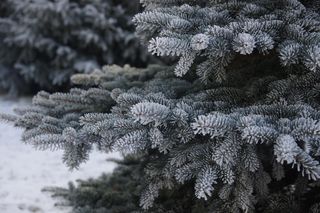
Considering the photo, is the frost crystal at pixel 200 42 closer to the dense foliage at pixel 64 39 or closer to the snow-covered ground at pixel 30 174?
the snow-covered ground at pixel 30 174

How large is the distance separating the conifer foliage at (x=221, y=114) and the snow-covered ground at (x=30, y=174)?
0.98m

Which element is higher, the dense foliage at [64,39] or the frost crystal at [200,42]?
the dense foliage at [64,39]

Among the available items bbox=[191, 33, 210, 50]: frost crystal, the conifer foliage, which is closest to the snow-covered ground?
the conifer foliage

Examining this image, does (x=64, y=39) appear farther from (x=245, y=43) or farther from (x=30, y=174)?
(x=245, y=43)

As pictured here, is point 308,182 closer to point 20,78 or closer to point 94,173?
point 94,173

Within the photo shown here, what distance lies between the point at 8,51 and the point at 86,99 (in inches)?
161

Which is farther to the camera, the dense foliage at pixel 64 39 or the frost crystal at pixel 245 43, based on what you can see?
the dense foliage at pixel 64 39

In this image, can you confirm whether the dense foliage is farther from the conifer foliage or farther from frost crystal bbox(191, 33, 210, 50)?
frost crystal bbox(191, 33, 210, 50)

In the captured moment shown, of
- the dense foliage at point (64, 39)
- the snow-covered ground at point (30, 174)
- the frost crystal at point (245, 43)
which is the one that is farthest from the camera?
the dense foliage at point (64, 39)

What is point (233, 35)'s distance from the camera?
4.73ft

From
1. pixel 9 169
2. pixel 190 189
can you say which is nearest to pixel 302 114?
pixel 190 189

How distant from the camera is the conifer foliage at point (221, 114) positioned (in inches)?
53.3

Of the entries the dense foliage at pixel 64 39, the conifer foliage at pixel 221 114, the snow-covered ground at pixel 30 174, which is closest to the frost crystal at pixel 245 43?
the conifer foliage at pixel 221 114

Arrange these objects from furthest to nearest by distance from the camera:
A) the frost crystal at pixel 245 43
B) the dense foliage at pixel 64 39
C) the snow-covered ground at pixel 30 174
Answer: the dense foliage at pixel 64 39 → the snow-covered ground at pixel 30 174 → the frost crystal at pixel 245 43
